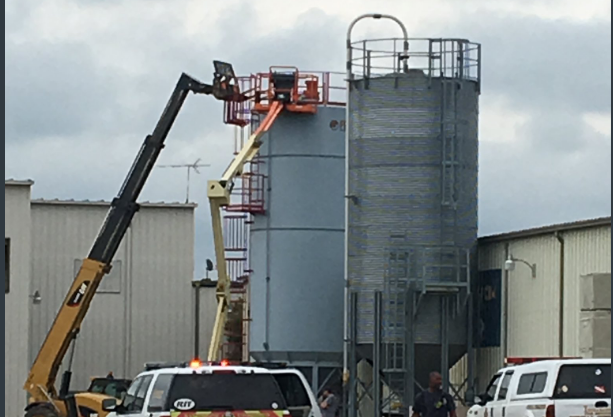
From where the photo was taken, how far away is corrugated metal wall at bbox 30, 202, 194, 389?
54.4 metres

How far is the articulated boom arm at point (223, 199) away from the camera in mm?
41781

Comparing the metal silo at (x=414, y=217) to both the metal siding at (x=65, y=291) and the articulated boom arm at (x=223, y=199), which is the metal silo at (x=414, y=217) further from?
the metal siding at (x=65, y=291)

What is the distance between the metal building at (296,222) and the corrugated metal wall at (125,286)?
1242 cm

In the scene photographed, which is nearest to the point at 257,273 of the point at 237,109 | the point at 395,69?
the point at 237,109

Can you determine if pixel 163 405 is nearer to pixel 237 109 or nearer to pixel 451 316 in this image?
pixel 451 316

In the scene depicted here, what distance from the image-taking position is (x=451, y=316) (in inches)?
1511

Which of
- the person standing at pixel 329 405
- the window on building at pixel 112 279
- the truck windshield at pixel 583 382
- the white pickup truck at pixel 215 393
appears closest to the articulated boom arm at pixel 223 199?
the person standing at pixel 329 405

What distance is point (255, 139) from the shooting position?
138 feet

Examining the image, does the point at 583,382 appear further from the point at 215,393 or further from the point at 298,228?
the point at 298,228

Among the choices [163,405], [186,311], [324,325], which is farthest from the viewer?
[186,311]

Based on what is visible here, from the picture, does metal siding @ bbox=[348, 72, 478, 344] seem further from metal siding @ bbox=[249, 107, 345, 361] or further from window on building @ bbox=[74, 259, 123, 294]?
window on building @ bbox=[74, 259, 123, 294]

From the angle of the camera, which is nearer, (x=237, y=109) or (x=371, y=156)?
(x=371, y=156)

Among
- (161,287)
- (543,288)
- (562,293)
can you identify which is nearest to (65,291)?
(161,287)

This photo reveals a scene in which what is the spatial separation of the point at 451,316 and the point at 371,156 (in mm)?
4645
